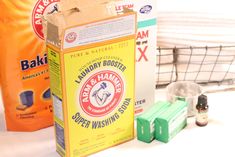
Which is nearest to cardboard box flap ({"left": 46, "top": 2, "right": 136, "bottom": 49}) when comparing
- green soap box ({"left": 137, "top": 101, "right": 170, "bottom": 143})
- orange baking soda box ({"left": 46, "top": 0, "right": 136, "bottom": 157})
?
orange baking soda box ({"left": 46, "top": 0, "right": 136, "bottom": 157})

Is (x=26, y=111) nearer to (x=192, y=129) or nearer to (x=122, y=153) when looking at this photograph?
(x=122, y=153)

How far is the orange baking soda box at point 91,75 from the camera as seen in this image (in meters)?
0.67

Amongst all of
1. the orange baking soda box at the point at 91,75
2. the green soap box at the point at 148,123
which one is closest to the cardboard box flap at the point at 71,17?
the orange baking soda box at the point at 91,75

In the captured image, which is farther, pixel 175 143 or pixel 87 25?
pixel 175 143

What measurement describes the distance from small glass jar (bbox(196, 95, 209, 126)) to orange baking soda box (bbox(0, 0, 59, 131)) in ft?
0.98

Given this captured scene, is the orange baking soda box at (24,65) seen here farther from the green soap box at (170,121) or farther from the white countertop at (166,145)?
the green soap box at (170,121)

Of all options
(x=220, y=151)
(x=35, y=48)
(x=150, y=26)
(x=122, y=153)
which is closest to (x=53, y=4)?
(x=35, y=48)

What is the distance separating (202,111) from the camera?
832 mm

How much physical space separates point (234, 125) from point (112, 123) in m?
0.26

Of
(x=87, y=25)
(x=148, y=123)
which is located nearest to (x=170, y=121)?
(x=148, y=123)

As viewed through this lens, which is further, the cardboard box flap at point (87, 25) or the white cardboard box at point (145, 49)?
the white cardboard box at point (145, 49)

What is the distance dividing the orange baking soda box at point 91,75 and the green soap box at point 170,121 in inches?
2.3

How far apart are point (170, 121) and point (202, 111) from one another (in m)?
0.09

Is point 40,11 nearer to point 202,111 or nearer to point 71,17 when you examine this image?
point 71,17
